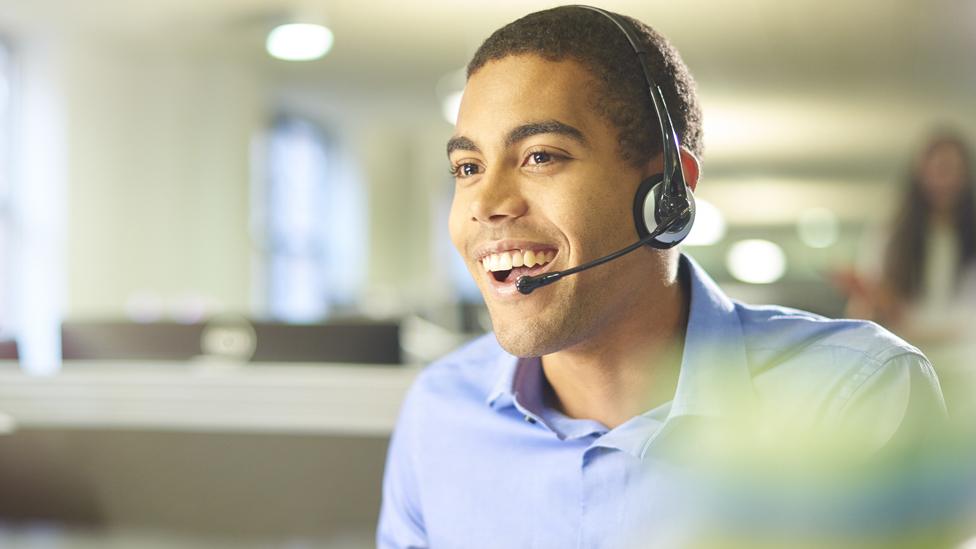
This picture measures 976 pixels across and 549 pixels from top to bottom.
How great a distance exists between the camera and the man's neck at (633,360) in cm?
85

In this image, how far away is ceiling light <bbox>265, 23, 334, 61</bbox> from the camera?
4293 mm

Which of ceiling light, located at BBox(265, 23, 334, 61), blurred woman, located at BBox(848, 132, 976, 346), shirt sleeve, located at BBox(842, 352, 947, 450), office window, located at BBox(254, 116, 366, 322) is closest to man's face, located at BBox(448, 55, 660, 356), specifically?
shirt sleeve, located at BBox(842, 352, 947, 450)

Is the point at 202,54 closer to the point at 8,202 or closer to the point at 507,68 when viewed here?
the point at 8,202

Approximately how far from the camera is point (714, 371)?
82 cm

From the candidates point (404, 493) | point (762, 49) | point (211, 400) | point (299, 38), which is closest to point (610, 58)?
point (404, 493)

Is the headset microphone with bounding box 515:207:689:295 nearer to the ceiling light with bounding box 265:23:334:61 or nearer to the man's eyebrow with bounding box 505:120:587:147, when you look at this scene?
the man's eyebrow with bounding box 505:120:587:147

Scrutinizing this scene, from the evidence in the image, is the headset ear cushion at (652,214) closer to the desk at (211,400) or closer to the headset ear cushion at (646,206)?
the headset ear cushion at (646,206)

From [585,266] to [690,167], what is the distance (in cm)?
15

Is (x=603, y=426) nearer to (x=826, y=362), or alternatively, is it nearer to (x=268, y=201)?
(x=826, y=362)

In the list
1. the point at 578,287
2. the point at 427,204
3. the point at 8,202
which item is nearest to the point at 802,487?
the point at 578,287

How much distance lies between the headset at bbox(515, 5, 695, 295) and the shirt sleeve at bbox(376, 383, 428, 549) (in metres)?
0.29

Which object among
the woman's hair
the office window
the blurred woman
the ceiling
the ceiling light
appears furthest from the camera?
the office window

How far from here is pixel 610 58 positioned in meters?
0.79

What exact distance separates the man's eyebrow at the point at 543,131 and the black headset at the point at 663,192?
66mm
